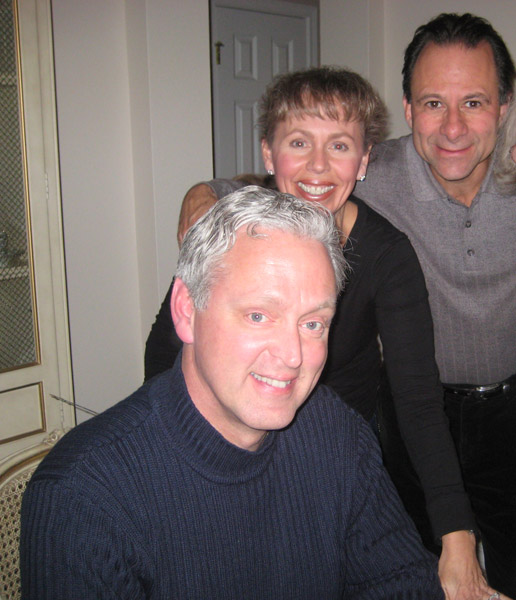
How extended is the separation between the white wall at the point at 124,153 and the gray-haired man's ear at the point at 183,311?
2252 millimetres

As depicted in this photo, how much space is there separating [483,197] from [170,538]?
1.25m

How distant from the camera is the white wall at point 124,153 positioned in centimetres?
306

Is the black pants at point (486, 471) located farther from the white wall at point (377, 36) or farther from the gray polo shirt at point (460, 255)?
the white wall at point (377, 36)

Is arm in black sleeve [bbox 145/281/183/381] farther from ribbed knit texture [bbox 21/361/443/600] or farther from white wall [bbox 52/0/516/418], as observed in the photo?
white wall [bbox 52/0/516/418]

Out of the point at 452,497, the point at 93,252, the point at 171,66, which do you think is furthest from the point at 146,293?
the point at 452,497

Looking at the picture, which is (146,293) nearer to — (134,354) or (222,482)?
(134,354)

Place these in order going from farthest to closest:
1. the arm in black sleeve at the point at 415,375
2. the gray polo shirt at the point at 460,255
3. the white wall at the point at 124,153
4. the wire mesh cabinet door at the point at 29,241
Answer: the white wall at the point at 124,153 < the wire mesh cabinet door at the point at 29,241 < the gray polo shirt at the point at 460,255 < the arm in black sleeve at the point at 415,375

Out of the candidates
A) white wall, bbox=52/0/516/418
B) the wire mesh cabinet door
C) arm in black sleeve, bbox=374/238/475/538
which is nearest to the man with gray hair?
arm in black sleeve, bbox=374/238/475/538

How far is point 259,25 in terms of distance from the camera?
13.6 feet

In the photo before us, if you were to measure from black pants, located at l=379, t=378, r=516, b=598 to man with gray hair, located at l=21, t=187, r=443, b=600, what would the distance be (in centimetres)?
68

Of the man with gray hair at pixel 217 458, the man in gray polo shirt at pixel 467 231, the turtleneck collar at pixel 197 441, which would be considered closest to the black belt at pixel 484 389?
the man in gray polo shirt at pixel 467 231

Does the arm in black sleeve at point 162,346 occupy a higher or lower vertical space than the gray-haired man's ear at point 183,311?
lower

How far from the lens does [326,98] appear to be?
4.39 feet

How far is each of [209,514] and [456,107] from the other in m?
1.21
